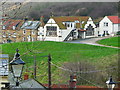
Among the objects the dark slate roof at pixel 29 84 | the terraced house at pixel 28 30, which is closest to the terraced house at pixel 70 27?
the terraced house at pixel 28 30

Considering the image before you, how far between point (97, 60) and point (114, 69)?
10.1ft

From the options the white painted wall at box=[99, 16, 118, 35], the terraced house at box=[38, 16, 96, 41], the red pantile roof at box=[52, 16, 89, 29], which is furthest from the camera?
the red pantile roof at box=[52, 16, 89, 29]

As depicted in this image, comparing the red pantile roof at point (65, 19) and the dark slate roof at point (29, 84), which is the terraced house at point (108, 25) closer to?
the red pantile roof at point (65, 19)

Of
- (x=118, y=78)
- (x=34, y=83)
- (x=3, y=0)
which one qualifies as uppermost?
(x=3, y=0)

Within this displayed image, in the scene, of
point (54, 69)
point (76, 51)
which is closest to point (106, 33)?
point (76, 51)

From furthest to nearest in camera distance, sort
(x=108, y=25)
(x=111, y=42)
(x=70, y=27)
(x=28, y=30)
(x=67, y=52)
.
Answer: (x=111, y=42) < (x=70, y=27) < (x=67, y=52) < (x=108, y=25) < (x=28, y=30)

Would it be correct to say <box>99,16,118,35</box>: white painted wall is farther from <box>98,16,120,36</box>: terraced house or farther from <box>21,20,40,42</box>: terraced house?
<box>21,20,40,42</box>: terraced house

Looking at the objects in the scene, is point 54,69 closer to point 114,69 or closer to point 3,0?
point 114,69

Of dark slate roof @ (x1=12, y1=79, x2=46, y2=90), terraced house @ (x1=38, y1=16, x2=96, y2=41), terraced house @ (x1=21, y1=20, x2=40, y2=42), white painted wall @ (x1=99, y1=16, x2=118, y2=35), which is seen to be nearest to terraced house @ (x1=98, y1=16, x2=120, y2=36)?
white painted wall @ (x1=99, y1=16, x2=118, y2=35)

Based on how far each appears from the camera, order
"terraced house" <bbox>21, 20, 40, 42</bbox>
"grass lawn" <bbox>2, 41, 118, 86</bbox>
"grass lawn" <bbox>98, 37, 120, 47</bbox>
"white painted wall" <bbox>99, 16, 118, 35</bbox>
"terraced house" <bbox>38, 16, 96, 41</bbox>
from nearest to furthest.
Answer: "terraced house" <bbox>21, 20, 40, 42</bbox> → "grass lawn" <bbox>2, 41, 118, 86</bbox> → "white painted wall" <bbox>99, 16, 118, 35</bbox> → "terraced house" <bbox>38, 16, 96, 41</bbox> → "grass lawn" <bbox>98, 37, 120, 47</bbox>

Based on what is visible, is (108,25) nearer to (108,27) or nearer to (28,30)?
(108,27)

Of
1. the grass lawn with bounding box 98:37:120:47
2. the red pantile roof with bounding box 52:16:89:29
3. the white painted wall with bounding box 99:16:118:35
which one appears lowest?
the grass lawn with bounding box 98:37:120:47

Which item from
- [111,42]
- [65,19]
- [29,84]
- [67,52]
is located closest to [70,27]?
[65,19]

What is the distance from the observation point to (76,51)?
68.3ft
